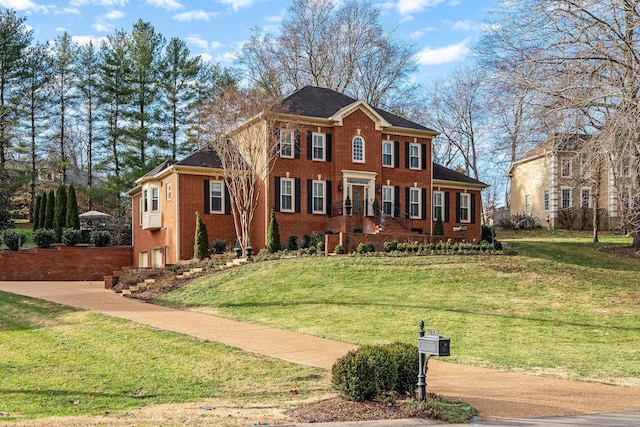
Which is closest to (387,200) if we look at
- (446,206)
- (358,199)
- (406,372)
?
(358,199)

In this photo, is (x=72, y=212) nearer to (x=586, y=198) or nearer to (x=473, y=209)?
(x=473, y=209)

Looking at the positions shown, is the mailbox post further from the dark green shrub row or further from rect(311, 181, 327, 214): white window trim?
rect(311, 181, 327, 214): white window trim

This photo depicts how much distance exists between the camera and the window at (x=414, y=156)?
34.8m

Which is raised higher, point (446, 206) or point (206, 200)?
point (206, 200)

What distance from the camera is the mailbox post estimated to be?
26.2ft

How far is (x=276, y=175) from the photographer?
31.0 metres

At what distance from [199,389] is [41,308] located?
1108 centimetres

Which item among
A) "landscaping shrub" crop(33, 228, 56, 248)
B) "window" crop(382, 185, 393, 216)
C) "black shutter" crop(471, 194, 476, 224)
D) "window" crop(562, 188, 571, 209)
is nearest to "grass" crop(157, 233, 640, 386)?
"window" crop(382, 185, 393, 216)

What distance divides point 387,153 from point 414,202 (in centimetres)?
296

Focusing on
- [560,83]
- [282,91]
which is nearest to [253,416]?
[560,83]

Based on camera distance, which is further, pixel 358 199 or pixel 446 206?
pixel 446 206

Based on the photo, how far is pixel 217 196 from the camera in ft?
104

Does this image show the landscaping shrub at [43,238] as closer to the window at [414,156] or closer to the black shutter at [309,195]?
the black shutter at [309,195]

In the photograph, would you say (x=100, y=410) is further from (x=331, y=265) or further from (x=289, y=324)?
(x=331, y=265)
